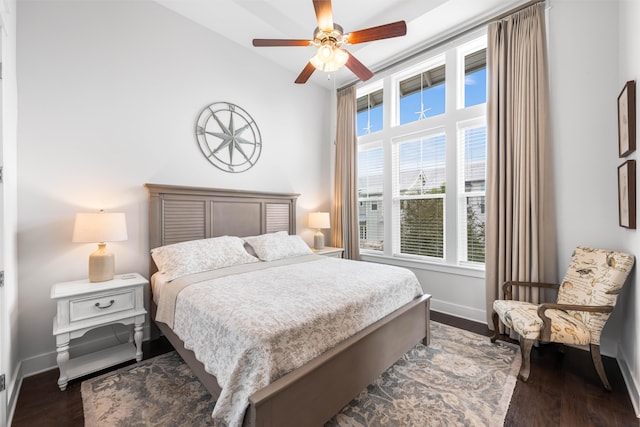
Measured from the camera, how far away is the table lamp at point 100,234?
7.46 feet

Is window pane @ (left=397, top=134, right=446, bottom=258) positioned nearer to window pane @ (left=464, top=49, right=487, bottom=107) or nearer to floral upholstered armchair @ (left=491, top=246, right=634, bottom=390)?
window pane @ (left=464, top=49, right=487, bottom=107)

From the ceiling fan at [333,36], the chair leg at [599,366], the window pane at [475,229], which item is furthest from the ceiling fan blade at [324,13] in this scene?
the chair leg at [599,366]

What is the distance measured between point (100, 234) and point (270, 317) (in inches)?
68.6

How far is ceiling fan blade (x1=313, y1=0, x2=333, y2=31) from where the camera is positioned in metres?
1.96

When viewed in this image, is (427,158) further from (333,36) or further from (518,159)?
(333,36)

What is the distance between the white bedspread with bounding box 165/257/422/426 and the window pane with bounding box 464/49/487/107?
2.39 meters

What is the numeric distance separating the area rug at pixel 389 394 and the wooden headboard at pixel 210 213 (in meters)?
1.14

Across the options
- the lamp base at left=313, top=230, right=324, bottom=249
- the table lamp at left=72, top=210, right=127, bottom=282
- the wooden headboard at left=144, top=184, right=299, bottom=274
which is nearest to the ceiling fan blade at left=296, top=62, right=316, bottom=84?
the wooden headboard at left=144, top=184, right=299, bottom=274

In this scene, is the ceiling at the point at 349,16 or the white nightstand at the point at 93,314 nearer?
the white nightstand at the point at 93,314

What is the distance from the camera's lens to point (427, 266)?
3807 millimetres

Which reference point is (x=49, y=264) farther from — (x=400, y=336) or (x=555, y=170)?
(x=555, y=170)

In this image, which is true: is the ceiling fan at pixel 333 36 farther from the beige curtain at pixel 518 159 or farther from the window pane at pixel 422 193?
the window pane at pixel 422 193

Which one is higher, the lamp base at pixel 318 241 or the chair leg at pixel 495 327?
the lamp base at pixel 318 241

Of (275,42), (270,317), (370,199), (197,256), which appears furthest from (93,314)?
(370,199)
